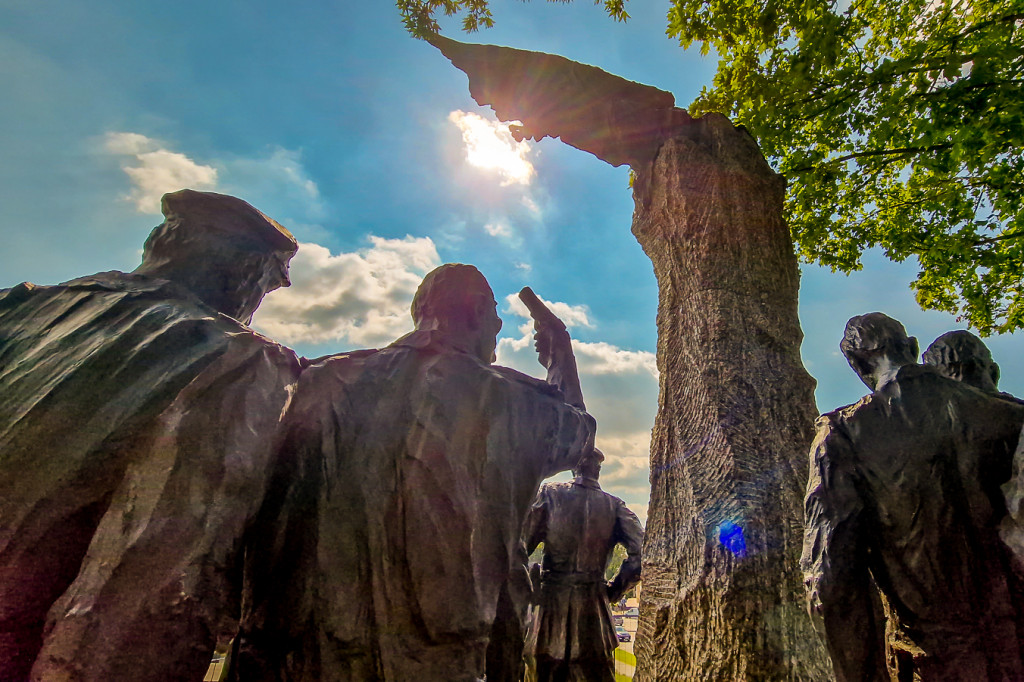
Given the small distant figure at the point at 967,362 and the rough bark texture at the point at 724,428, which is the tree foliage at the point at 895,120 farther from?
the small distant figure at the point at 967,362

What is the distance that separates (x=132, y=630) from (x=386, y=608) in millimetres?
873

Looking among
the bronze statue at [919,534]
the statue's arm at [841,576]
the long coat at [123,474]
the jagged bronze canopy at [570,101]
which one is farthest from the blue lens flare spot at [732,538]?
the jagged bronze canopy at [570,101]

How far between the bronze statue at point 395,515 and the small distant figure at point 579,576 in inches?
142

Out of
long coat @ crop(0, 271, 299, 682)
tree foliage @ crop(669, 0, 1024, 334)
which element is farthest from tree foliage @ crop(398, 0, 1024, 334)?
long coat @ crop(0, 271, 299, 682)

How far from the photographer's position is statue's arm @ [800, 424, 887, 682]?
2338 millimetres

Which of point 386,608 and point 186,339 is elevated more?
point 186,339

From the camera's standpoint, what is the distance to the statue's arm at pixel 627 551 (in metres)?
6.46

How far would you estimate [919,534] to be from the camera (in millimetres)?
2424

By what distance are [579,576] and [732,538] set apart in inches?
118

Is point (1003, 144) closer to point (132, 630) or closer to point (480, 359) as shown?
point (480, 359)

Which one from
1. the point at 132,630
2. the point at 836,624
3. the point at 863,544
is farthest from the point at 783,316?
the point at 132,630

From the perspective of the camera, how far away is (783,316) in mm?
4801

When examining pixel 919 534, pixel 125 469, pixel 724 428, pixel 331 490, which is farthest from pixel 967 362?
pixel 125 469

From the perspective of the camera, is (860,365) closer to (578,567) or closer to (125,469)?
(125,469)
